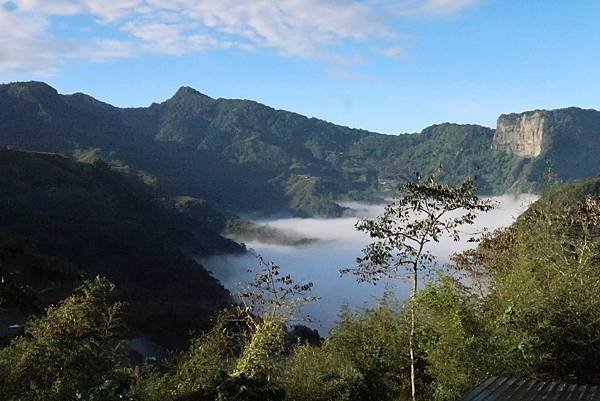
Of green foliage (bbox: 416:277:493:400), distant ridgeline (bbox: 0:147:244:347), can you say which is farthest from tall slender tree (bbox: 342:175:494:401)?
distant ridgeline (bbox: 0:147:244:347)

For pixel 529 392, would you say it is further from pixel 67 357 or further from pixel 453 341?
pixel 67 357

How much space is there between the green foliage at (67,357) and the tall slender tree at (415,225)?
23.8ft

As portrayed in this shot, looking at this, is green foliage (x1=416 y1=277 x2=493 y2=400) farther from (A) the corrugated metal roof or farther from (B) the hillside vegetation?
(A) the corrugated metal roof

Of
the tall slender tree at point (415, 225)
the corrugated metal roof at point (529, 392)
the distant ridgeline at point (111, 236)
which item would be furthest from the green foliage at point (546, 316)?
the distant ridgeline at point (111, 236)

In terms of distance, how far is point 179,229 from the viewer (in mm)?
118938

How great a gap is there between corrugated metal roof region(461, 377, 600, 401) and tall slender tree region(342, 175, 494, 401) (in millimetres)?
3962

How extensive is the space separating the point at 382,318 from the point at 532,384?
24.2ft

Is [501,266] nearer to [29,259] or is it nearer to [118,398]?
[118,398]

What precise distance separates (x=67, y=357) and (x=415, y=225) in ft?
28.2

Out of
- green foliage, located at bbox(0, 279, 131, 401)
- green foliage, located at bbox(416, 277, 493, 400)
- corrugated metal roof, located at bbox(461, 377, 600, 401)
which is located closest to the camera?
green foliage, located at bbox(0, 279, 131, 401)

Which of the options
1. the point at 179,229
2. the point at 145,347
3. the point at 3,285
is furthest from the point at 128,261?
the point at 3,285

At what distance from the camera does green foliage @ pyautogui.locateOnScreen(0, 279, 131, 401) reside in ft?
22.7

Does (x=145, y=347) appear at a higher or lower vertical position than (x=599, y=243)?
lower

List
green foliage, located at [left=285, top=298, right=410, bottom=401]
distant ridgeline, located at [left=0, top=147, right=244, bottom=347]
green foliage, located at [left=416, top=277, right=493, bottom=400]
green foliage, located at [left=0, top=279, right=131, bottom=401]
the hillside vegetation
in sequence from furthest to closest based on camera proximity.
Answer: distant ridgeline, located at [left=0, top=147, right=244, bottom=347]
green foliage, located at [left=416, top=277, right=493, bottom=400]
green foliage, located at [left=285, top=298, right=410, bottom=401]
the hillside vegetation
green foliage, located at [left=0, top=279, right=131, bottom=401]
